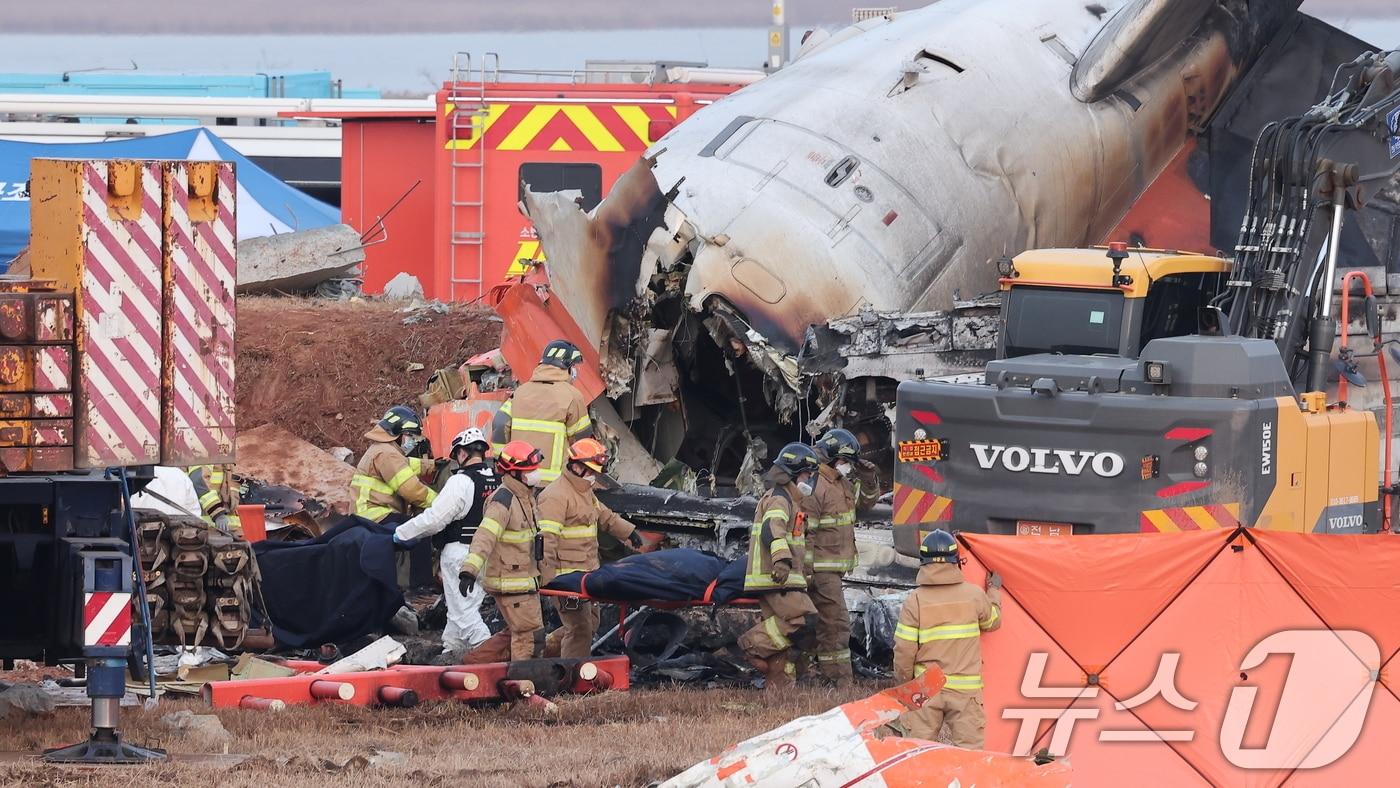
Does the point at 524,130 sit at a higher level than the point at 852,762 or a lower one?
higher

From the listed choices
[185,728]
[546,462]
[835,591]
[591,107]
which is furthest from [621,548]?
[591,107]

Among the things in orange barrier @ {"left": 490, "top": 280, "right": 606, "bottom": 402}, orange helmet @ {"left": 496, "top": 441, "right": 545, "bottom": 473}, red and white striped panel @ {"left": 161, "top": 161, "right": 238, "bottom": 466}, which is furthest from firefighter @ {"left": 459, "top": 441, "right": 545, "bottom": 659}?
orange barrier @ {"left": 490, "top": 280, "right": 606, "bottom": 402}

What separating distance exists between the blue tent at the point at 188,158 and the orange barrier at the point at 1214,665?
1815 cm

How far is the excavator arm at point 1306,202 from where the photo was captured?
12.2 metres

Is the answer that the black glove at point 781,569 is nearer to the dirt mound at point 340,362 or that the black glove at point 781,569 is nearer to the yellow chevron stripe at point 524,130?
the dirt mound at point 340,362

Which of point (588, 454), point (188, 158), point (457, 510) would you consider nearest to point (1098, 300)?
point (588, 454)

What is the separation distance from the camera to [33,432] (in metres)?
8.39

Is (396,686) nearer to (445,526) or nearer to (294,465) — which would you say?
(445,526)

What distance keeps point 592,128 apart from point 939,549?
14511 mm

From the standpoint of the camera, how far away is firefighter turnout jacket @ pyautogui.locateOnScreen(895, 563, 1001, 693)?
8664 mm

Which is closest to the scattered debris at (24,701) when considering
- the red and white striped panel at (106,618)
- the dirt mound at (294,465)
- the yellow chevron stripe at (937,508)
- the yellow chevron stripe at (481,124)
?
the red and white striped panel at (106,618)

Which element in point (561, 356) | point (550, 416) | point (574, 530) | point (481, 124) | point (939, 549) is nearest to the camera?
point (939, 549)

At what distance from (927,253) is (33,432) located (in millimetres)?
7921

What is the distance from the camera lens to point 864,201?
14.6 m
